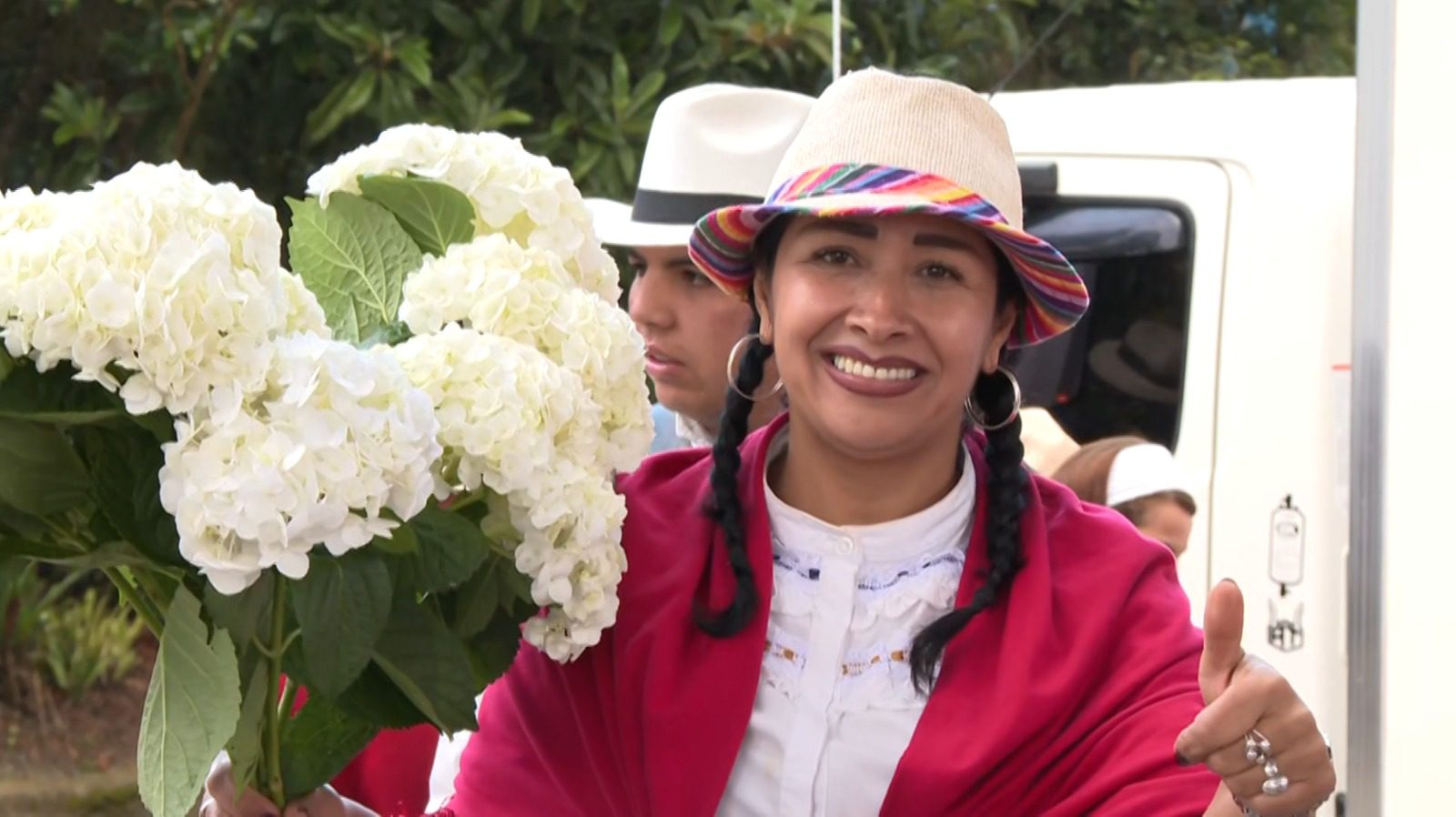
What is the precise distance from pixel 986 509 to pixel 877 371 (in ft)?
0.74

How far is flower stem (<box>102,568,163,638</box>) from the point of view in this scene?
1.81 meters

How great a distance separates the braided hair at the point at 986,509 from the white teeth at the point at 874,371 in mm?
175

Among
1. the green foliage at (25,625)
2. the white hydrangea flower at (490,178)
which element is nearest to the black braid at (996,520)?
the white hydrangea flower at (490,178)

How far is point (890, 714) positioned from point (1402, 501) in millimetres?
761

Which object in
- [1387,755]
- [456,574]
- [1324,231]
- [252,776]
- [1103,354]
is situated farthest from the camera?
[1103,354]

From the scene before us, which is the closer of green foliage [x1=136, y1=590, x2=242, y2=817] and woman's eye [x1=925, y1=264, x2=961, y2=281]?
green foliage [x1=136, y1=590, x2=242, y2=817]

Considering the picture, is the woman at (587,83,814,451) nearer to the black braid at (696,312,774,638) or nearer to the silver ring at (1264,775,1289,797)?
the black braid at (696,312,774,638)

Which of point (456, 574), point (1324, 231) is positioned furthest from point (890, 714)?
point (1324, 231)

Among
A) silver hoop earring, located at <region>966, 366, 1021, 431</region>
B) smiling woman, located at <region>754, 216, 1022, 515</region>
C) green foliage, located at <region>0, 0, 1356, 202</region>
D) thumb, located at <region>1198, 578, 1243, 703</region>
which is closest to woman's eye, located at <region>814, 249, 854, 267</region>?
smiling woman, located at <region>754, 216, 1022, 515</region>

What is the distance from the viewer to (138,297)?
62.9 inches

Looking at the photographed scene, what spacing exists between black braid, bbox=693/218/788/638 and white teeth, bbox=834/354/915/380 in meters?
0.22

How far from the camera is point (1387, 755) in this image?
254 cm

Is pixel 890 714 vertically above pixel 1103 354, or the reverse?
pixel 890 714

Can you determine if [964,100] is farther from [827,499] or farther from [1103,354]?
[1103,354]
